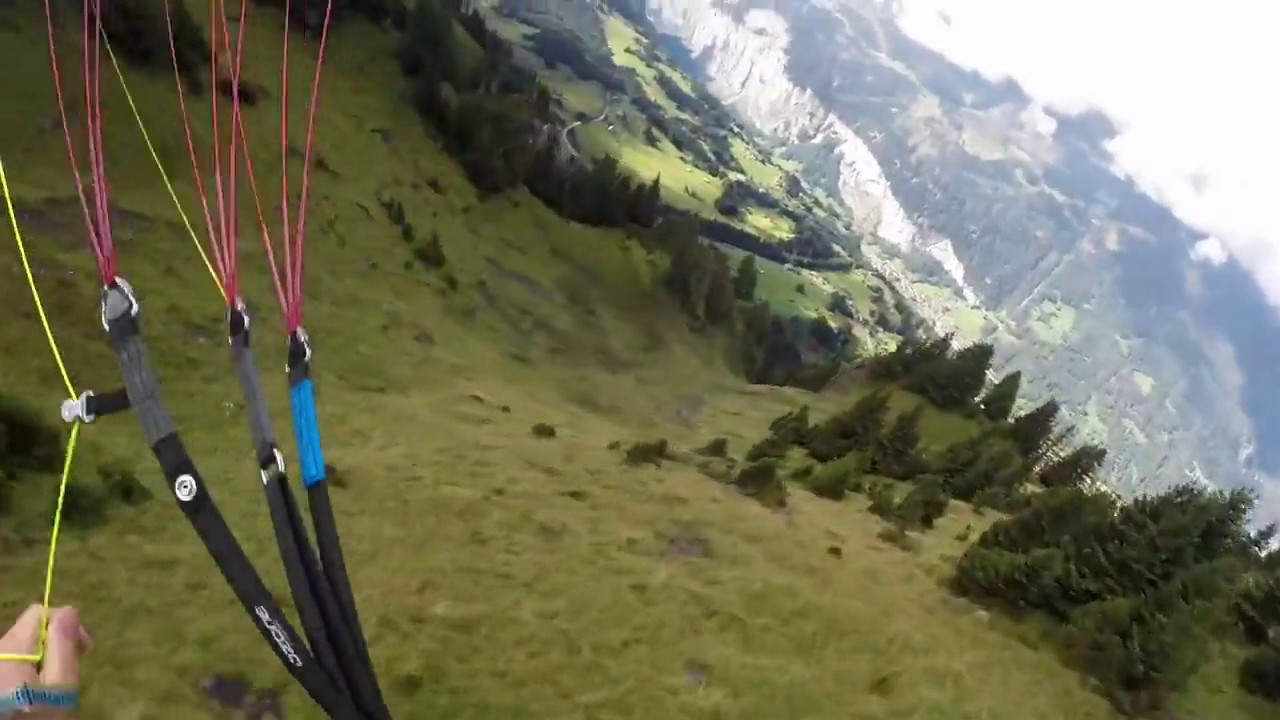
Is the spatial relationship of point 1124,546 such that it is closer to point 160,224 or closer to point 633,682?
point 633,682

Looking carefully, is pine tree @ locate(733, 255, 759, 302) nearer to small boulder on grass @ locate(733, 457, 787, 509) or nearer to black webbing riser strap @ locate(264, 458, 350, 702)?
small boulder on grass @ locate(733, 457, 787, 509)

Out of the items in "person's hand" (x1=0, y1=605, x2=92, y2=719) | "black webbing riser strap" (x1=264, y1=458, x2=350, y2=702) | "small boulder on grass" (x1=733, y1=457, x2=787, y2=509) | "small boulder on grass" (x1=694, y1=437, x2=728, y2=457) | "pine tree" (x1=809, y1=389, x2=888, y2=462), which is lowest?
"small boulder on grass" (x1=694, y1=437, x2=728, y2=457)

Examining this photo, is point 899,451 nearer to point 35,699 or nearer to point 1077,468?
point 1077,468

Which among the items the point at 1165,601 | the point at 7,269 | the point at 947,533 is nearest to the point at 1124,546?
the point at 1165,601

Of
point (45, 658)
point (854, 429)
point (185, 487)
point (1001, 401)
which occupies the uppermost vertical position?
point (185, 487)

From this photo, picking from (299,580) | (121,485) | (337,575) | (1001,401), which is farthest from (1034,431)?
(299,580)

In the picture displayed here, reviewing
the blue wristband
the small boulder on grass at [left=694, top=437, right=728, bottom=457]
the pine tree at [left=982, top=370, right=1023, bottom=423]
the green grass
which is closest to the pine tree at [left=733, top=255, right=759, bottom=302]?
the pine tree at [left=982, top=370, right=1023, bottom=423]

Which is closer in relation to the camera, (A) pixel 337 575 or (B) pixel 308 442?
(A) pixel 337 575

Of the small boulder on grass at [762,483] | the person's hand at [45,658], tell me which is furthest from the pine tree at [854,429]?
the person's hand at [45,658]
